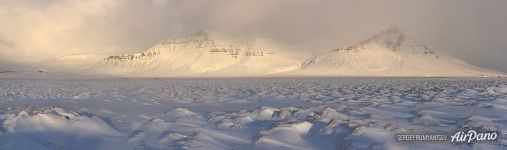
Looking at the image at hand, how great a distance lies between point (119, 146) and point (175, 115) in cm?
531

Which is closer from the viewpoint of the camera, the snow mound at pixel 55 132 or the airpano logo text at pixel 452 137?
the airpano logo text at pixel 452 137

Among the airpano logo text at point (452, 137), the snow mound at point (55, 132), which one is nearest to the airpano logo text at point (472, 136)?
the airpano logo text at point (452, 137)

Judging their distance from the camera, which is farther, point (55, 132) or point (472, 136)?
point (55, 132)

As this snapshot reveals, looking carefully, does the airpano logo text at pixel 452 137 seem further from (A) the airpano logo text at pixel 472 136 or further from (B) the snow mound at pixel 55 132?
(B) the snow mound at pixel 55 132

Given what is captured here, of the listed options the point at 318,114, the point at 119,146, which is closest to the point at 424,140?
the point at 318,114

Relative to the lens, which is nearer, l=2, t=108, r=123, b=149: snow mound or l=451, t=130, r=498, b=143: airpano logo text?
l=451, t=130, r=498, b=143: airpano logo text

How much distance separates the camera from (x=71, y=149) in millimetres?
10375

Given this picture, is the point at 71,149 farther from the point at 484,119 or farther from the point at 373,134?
the point at 484,119

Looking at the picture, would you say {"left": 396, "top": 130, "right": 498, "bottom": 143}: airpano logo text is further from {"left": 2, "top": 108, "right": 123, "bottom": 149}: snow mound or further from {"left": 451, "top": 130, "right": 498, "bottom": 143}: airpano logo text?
{"left": 2, "top": 108, "right": 123, "bottom": 149}: snow mound

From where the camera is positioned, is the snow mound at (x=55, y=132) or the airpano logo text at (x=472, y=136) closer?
the airpano logo text at (x=472, y=136)

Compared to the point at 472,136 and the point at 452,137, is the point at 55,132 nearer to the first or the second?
the point at 452,137

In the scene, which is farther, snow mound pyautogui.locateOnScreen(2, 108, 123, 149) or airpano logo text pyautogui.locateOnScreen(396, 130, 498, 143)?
snow mound pyautogui.locateOnScreen(2, 108, 123, 149)

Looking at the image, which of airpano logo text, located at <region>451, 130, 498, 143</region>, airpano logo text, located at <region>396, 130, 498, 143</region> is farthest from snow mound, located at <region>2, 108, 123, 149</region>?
airpano logo text, located at <region>451, 130, 498, 143</region>

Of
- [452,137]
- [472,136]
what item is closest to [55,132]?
[452,137]
